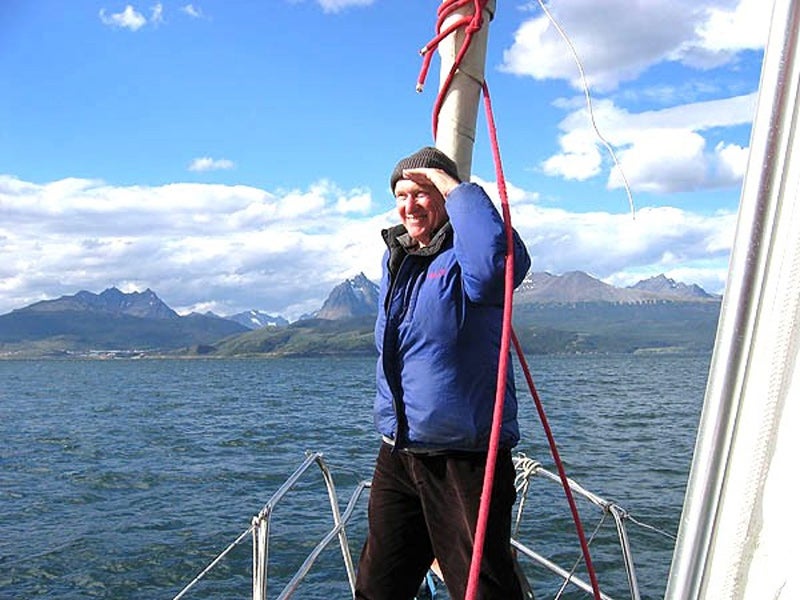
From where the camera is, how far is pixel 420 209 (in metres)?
2.75

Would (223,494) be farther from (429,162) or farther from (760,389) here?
(760,389)

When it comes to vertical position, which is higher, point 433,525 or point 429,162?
point 429,162

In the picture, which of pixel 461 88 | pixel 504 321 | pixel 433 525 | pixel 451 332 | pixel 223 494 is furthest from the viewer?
pixel 223 494

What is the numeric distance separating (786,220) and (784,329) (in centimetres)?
A: 14

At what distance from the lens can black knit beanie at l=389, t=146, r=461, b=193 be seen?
2.65m

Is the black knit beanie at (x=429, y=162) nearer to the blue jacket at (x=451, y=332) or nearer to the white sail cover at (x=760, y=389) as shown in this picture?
the blue jacket at (x=451, y=332)

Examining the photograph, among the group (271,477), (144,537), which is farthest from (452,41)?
(271,477)

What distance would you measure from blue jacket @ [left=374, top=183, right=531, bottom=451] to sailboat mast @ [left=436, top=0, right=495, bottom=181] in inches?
15.2

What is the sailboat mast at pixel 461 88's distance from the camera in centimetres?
283

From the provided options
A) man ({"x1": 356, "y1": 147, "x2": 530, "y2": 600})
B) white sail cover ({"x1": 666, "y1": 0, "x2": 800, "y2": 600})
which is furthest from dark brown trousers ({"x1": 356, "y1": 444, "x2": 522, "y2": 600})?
white sail cover ({"x1": 666, "y1": 0, "x2": 800, "y2": 600})

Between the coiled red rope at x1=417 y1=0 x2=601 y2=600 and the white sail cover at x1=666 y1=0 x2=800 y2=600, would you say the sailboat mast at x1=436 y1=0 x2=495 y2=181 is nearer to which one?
the coiled red rope at x1=417 y1=0 x2=601 y2=600

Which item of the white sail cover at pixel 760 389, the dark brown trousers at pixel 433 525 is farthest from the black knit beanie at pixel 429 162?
the white sail cover at pixel 760 389

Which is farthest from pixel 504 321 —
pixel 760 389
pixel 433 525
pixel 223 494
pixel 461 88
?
pixel 223 494

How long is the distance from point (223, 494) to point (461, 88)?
1346 cm
